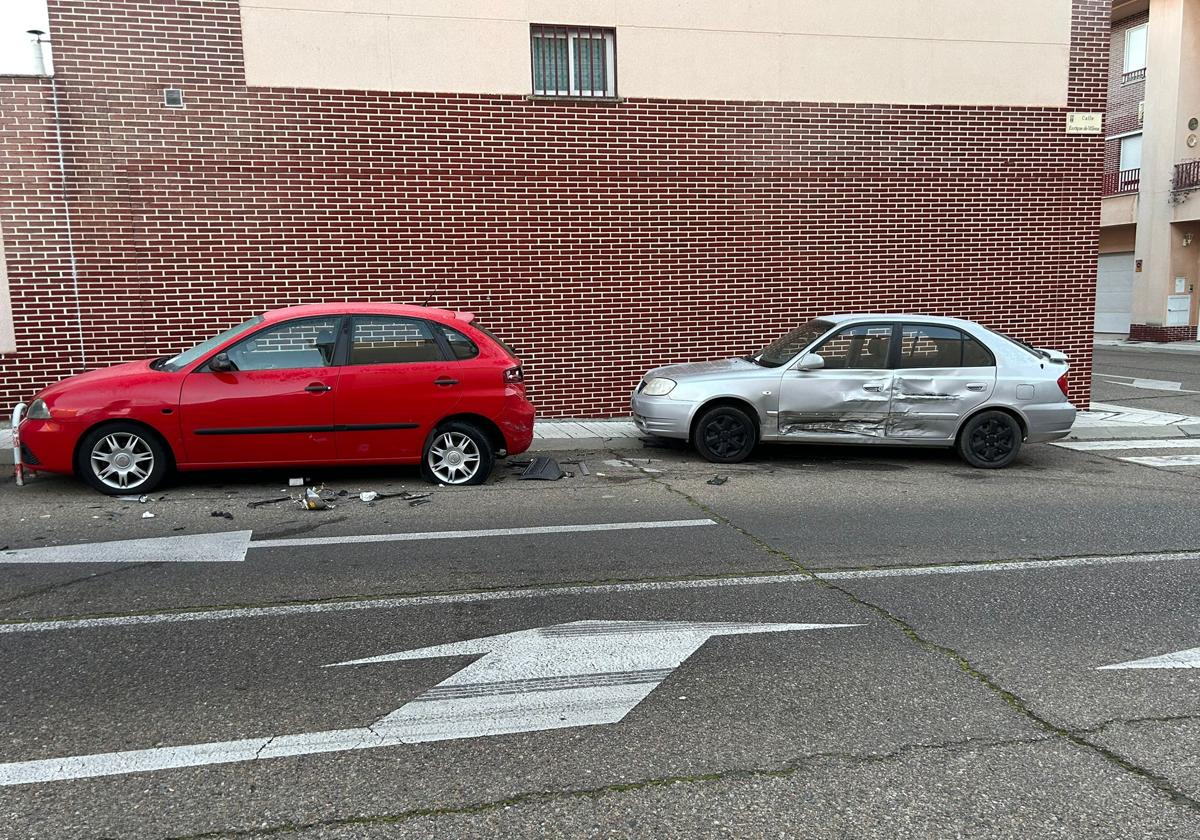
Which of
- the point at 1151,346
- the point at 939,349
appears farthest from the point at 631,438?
the point at 1151,346

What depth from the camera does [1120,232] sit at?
31328 millimetres

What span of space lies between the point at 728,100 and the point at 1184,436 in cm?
694

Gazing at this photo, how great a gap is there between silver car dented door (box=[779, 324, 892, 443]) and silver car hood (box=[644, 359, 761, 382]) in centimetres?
54

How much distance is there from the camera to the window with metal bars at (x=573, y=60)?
37.1 ft

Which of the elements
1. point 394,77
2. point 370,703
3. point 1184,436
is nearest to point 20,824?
point 370,703

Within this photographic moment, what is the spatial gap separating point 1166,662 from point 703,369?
5823 millimetres

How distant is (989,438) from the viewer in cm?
925

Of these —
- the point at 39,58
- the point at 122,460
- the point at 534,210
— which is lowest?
the point at 122,460

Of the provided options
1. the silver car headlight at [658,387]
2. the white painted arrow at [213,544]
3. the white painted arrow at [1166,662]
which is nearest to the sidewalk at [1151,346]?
the silver car headlight at [658,387]

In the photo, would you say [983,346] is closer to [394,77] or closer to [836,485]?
[836,485]

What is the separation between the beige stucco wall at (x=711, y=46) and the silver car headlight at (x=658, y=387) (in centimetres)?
416

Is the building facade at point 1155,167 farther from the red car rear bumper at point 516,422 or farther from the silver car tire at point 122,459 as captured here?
the silver car tire at point 122,459

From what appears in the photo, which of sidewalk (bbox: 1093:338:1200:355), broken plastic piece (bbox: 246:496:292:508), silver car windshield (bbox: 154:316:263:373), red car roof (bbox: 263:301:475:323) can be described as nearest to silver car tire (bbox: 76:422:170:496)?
silver car windshield (bbox: 154:316:263:373)

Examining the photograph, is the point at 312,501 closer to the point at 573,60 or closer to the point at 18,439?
the point at 18,439
